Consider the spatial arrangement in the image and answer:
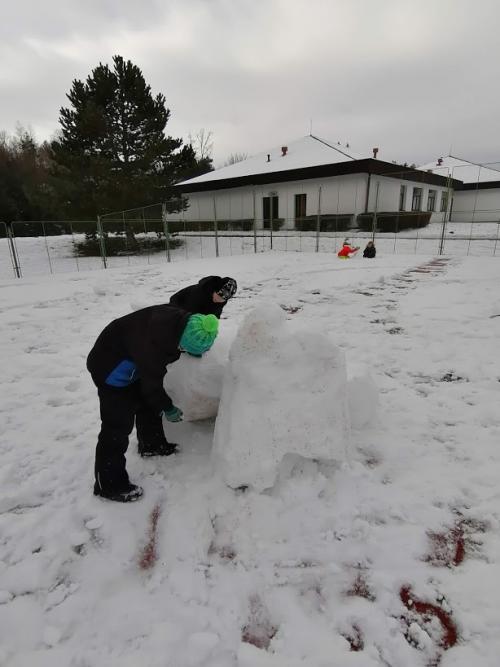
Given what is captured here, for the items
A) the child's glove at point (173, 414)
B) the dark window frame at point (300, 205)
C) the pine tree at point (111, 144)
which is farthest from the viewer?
the dark window frame at point (300, 205)

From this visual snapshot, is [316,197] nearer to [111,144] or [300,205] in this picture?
[300,205]

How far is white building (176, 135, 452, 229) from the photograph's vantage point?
69.0 feet

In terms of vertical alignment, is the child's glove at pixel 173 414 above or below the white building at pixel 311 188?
below

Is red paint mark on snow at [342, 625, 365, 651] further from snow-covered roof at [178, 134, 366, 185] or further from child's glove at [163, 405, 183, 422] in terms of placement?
snow-covered roof at [178, 134, 366, 185]

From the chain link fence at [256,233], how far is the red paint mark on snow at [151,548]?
11.9 meters

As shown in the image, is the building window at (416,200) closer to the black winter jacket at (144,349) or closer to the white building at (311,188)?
the white building at (311,188)

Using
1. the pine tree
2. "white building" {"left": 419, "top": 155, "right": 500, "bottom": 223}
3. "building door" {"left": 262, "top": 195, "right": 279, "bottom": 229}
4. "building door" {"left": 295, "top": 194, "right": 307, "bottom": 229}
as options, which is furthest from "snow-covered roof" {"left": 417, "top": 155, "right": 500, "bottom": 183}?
the pine tree

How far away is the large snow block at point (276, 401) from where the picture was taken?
211 centimetres

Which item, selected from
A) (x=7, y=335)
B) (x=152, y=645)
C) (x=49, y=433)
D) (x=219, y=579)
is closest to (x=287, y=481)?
(x=219, y=579)

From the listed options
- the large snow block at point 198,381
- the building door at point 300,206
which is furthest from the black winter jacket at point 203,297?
the building door at point 300,206

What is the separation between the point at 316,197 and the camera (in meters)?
22.7

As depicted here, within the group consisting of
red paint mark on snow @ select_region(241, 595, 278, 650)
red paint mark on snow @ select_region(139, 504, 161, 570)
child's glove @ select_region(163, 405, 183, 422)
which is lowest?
red paint mark on snow @ select_region(241, 595, 278, 650)

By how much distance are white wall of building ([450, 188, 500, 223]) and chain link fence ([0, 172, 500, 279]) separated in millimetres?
74

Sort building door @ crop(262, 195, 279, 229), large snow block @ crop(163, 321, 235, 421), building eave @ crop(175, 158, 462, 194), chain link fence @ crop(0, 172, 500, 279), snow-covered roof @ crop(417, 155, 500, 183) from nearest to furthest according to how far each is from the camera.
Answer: large snow block @ crop(163, 321, 235, 421) → chain link fence @ crop(0, 172, 500, 279) → building eave @ crop(175, 158, 462, 194) → snow-covered roof @ crop(417, 155, 500, 183) → building door @ crop(262, 195, 279, 229)
